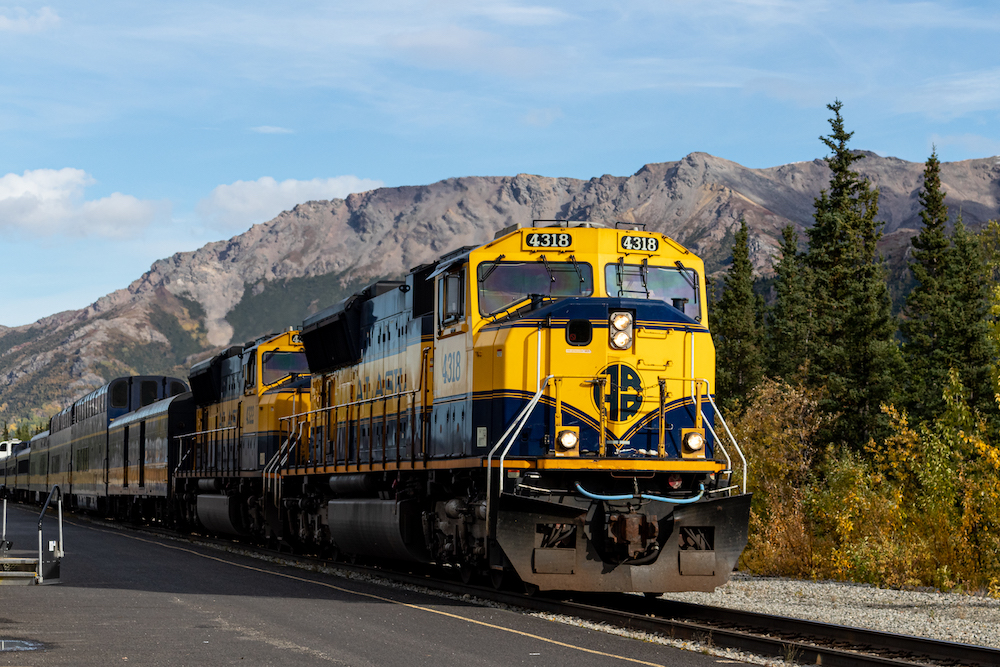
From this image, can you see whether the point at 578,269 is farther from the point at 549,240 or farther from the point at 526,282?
the point at 526,282

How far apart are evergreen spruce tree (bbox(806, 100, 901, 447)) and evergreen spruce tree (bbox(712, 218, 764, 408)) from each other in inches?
290

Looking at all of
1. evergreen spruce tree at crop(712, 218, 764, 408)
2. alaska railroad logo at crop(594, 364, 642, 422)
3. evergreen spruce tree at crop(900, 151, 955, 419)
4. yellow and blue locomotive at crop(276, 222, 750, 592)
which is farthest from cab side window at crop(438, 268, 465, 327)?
evergreen spruce tree at crop(712, 218, 764, 408)

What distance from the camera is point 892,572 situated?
57.9ft

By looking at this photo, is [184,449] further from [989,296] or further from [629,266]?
[989,296]

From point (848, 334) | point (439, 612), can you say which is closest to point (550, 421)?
point (439, 612)

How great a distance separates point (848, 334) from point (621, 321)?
3393 cm

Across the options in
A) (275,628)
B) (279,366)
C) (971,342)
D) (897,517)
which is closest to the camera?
(275,628)

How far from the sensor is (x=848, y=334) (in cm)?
4591

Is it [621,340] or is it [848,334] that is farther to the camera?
[848,334]

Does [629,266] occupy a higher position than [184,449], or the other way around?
[629,266]

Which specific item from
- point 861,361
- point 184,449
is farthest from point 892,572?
point 861,361

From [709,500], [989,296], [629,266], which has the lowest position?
[709,500]

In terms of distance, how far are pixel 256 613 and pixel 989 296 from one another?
56930 mm

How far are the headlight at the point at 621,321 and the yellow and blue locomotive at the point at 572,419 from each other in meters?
0.02
